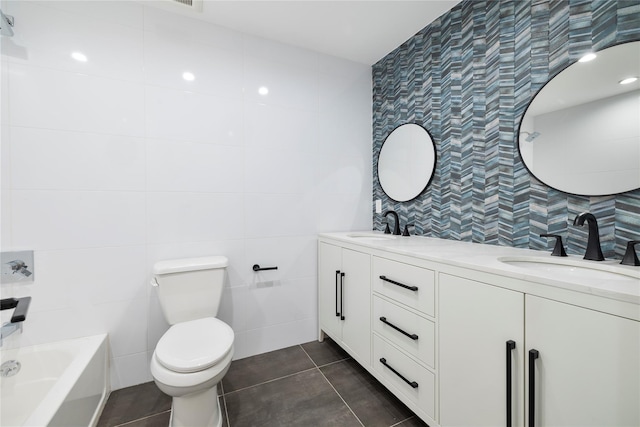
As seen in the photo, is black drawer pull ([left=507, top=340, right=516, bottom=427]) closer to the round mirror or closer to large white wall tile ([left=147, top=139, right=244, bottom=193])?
the round mirror

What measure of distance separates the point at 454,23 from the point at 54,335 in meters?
3.06

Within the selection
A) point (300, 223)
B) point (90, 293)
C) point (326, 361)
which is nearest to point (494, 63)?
point (300, 223)

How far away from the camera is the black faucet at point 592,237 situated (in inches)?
43.4

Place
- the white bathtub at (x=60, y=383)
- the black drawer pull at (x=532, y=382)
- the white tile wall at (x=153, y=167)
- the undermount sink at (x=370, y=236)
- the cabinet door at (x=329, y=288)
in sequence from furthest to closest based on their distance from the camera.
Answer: the undermount sink at (x=370, y=236)
the cabinet door at (x=329, y=288)
the white tile wall at (x=153, y=167)
the white bathtub at (x=60, y=383)
the black drawer pull at (x=532, y=382)

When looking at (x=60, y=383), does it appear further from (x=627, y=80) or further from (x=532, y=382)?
(x=627, y=80)

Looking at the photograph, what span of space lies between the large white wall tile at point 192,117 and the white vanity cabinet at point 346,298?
1113 mm

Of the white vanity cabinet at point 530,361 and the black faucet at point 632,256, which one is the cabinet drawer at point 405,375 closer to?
the white vanity cabinet at point 530,361

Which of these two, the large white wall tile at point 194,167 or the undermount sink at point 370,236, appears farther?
the undermount sink at point 370,236

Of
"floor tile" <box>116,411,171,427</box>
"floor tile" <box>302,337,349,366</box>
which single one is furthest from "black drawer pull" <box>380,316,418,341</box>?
"floor tile" <box>116,411,171,427</box>

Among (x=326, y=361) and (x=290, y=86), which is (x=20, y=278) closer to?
(x=326, y=361)

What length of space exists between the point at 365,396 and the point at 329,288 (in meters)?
0.72

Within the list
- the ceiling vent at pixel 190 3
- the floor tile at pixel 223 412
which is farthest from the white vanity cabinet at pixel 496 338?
the ceiling vent at pixel 190 3

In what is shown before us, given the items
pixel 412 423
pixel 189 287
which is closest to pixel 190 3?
pixel 189 287

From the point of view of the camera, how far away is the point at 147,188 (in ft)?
5.62
